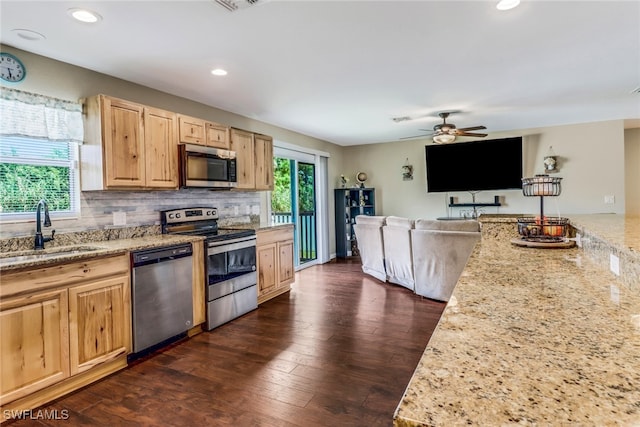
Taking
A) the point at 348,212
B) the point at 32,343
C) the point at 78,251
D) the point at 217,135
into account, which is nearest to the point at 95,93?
the point at 217,135

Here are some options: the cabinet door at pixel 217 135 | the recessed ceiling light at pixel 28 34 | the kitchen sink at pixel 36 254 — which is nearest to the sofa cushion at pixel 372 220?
the cabinet door at pixel 217 135

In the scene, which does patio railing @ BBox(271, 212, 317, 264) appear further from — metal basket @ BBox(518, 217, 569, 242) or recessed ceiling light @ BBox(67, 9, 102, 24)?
metal basket @ BBox(518, 217, 569, 242)

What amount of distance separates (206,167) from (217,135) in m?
0.46

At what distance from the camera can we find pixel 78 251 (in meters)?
2.72

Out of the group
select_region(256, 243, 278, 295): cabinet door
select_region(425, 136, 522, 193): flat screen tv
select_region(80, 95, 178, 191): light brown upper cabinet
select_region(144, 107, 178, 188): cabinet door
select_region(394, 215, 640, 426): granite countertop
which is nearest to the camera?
select_region(394, 215, 640, 426): granite countertop

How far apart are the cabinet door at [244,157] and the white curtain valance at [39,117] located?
1.60 meters

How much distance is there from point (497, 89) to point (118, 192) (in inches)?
156

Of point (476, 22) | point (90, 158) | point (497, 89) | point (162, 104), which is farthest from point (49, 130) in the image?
point (497, 89)

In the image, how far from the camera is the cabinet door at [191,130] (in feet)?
11.4

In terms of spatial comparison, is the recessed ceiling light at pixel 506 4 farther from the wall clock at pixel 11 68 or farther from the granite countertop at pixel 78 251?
the wall clock at pixel 11 68

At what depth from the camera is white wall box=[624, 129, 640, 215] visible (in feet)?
20.5

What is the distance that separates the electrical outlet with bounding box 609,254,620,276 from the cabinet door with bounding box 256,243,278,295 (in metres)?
3.30

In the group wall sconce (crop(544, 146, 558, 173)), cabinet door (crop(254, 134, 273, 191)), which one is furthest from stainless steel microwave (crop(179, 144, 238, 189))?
wall sconce (crop(544, 146, 558, 173))

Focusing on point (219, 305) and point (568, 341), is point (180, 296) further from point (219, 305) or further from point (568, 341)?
point (568, 341)
